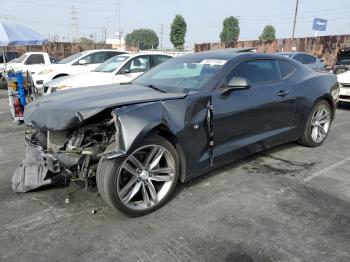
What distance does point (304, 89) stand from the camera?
487cm

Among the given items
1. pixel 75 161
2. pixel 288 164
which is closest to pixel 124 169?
pixel 75 161

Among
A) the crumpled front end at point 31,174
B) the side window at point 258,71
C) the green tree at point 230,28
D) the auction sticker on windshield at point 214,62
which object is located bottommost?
the crumpled front end at point 31,174

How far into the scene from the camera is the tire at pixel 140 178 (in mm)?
2941

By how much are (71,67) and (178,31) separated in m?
53.6

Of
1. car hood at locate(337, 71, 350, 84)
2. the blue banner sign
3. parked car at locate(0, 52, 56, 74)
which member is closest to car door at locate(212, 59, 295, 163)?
car hood at locate(337, 71, 350, 84)

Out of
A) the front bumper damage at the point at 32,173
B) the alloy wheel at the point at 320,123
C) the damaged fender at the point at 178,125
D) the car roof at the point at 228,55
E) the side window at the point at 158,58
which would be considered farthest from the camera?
the side window at the point at 158,58

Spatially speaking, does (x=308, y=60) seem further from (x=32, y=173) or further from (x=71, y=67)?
(x=32, y=173)

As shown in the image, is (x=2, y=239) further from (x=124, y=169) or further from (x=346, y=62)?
(x=346, y=62)

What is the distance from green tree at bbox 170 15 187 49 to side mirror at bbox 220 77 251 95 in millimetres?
57715

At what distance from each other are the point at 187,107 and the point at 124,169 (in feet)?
2.92

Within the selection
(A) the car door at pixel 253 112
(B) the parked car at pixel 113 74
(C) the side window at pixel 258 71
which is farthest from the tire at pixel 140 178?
(B) the parked car at pixel 113 74

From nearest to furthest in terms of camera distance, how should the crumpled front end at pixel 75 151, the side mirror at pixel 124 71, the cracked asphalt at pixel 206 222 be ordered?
the cracked asphalt at pixel 206 222
the crumpled front end at pixel 75 151
the side mirror at pixel 124 71

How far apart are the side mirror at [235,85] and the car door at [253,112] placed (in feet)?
0.21

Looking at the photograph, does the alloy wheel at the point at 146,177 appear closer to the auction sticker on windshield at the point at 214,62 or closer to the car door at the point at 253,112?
the car door at the point at 253,112
